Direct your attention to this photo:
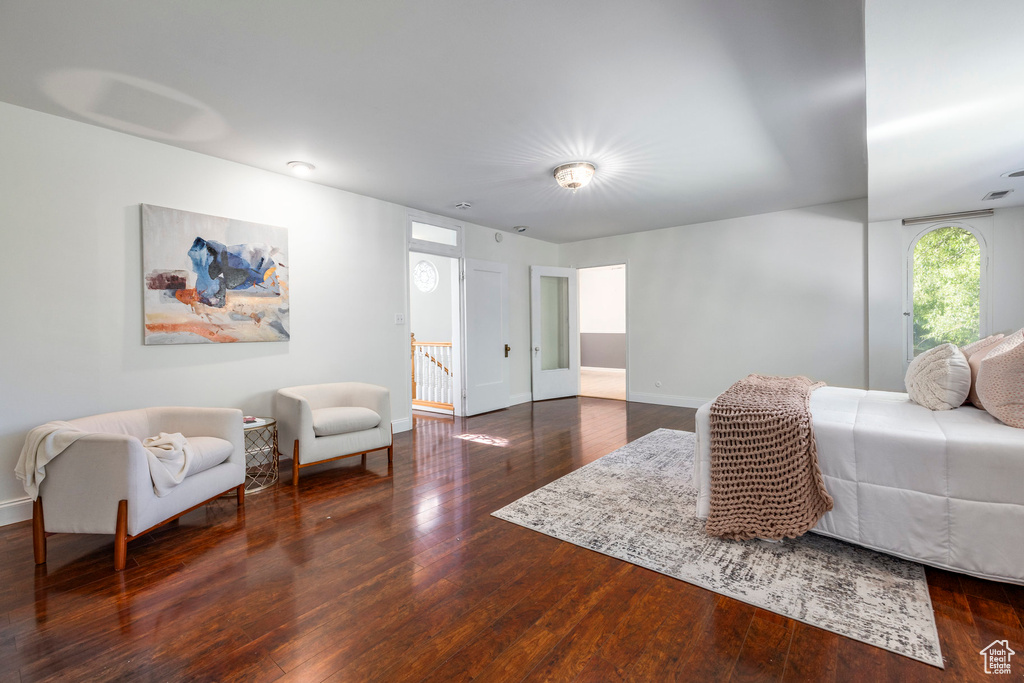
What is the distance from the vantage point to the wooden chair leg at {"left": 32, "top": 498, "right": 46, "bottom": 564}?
2219mm

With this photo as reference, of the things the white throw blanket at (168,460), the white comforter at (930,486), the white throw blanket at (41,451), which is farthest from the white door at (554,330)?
the white throw blanket at (41,451)

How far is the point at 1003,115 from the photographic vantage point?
236 centimetres

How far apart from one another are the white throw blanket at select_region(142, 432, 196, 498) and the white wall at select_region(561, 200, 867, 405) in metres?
5.54

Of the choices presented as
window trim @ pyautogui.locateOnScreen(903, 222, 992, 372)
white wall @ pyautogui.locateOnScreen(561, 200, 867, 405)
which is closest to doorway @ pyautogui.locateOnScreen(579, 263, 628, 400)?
white wall @ pyautogui.locateOnScreen(561, 200, 867, 405)

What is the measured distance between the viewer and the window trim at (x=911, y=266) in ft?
14.9

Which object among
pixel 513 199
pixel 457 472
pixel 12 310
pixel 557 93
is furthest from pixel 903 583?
pixel 12 310

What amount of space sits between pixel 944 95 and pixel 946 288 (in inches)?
145

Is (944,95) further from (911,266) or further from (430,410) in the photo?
(430,410)

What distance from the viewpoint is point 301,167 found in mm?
3709

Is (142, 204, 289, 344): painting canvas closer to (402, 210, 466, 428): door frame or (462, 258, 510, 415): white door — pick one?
(402, 210, 466, 428): door frame

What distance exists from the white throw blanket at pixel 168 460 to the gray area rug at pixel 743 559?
5.91ft

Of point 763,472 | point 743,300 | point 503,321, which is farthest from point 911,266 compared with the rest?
point 503,321

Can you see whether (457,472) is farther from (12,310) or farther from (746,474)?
(12,310)

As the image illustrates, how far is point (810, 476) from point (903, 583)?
518 millimetres
